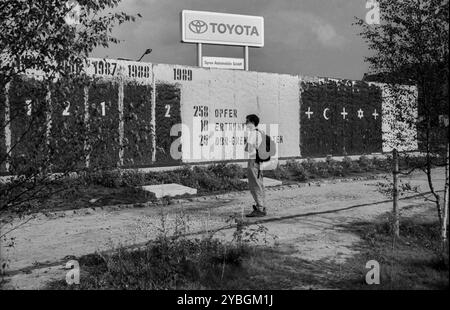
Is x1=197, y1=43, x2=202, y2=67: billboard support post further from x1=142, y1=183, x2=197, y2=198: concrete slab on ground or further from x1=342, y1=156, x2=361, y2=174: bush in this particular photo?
x1=142, y1=183, x2=197, y2=198: concrete slab on ground

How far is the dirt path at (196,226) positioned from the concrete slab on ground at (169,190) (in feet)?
2.90

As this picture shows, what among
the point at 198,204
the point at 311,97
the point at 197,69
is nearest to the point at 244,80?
the point at 197,69

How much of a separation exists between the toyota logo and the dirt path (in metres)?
11.6

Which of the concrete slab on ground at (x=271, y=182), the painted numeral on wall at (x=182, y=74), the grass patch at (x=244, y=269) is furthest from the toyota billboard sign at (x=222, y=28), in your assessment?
the grass patch at (x=244, y=269)

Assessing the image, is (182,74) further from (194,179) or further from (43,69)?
(43,69)

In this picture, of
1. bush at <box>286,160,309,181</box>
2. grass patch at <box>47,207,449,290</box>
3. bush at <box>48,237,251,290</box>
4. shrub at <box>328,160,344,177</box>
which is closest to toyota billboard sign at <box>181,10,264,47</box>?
bush at <box>286,160,309,181</box>

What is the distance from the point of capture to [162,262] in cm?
658

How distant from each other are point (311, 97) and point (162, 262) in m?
16.8

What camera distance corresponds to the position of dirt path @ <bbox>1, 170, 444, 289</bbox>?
292 inches

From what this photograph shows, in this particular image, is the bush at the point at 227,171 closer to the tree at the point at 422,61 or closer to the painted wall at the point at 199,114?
the painted wall at the point at 199,114

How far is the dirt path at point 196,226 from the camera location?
24.4 ft
